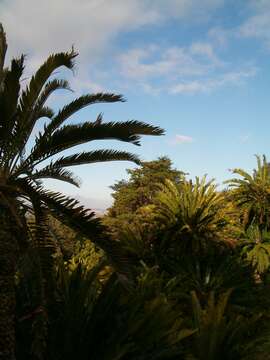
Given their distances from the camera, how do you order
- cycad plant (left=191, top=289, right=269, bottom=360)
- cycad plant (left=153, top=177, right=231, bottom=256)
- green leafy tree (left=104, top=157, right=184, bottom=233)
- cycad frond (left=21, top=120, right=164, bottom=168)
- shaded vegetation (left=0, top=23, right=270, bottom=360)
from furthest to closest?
green leafy tree (left=104, top=157, right=184, bottom=233)
cycad plant (left=153, top=177, right=231, bottom=256)
cycad plant (left=191, top=289, right=269, bottom=360)
cycad frond (left=21, top=120, right=164, bottom=168)
shaded vegetation (left=0, top=23, right=270, bottom=360)

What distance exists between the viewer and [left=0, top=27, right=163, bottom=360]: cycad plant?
5.60m

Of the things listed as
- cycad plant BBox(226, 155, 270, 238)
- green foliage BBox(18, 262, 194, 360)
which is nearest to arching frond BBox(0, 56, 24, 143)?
green foliage BBox(18, 262, 194, 360)

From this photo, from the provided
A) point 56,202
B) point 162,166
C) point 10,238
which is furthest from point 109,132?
point 162,166

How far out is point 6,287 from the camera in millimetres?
5746

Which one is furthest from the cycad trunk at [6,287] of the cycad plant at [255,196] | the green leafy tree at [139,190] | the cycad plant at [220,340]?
the green leafy tree at [139,190]

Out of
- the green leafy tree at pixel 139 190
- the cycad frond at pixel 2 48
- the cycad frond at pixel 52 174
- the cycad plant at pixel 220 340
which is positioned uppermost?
the green leafy tree at pixel 139 190

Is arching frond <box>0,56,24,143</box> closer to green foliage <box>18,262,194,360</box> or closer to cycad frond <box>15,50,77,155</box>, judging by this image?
cycad frond <box>15,50,77,155</box>

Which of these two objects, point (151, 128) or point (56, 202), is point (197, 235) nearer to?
point (151, 128)

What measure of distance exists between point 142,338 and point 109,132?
3.50m

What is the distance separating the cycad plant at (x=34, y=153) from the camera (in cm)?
560

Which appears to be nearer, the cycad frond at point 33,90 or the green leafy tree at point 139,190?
the cycad frond at point 33,90

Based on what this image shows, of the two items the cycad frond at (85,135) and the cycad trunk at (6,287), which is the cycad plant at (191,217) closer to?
the cycad frond at (85,135)

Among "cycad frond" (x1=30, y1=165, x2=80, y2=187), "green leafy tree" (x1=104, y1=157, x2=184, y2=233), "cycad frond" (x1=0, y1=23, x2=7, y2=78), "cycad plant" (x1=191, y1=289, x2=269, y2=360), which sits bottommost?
"cycad plant" (x1=191, y1=289, x2=269, y2=360)

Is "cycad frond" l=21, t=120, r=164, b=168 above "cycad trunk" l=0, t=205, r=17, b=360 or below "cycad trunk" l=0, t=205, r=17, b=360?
above
